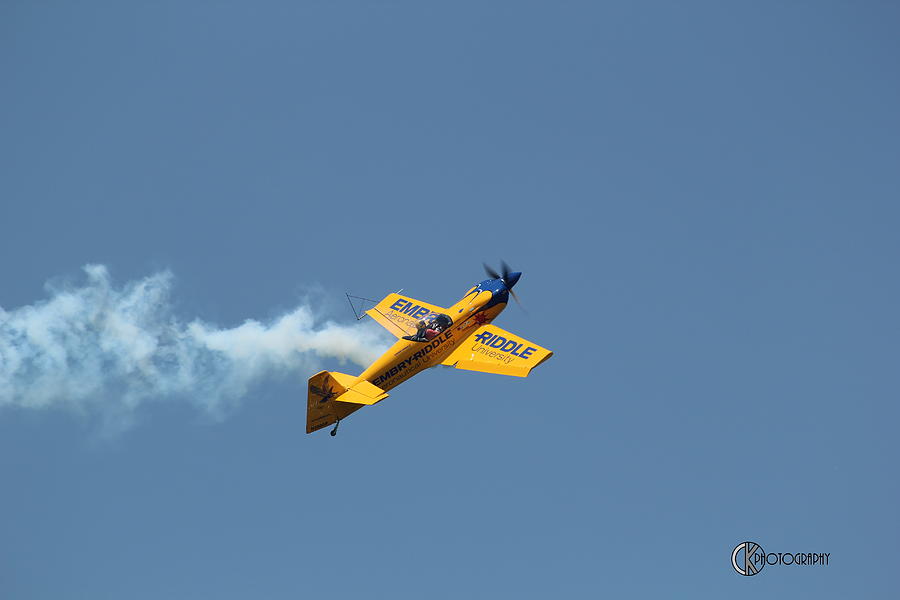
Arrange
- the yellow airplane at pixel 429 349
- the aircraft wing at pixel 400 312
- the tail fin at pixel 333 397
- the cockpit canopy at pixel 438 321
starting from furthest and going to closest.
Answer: the aircraft wing at pixel 400 312, the cockpit canopy at pixel 438 321, the yellow airplane at pixel 429 349, the tail fin at pixel 333 397

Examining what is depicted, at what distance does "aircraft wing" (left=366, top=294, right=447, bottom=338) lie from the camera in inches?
1949

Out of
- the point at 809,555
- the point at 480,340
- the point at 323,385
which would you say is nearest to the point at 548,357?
the point at 480,340

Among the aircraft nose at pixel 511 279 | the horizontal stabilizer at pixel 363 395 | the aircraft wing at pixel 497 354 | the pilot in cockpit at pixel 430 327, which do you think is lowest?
the horizontal stabilizer at pixel 363 395

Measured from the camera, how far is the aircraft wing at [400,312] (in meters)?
49.5

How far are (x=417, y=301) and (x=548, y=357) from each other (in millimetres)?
8012

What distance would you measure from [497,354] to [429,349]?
2.70 meters

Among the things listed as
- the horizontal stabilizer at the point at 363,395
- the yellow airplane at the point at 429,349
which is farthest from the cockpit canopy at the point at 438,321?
the horizontal stabilizer at the point at 363,395

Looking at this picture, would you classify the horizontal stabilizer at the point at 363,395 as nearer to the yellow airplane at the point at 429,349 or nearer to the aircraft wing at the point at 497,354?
the yellow airplane at the point at 429,349

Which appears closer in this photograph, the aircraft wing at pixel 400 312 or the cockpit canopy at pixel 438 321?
the cockpit canopy at pixel 438 321

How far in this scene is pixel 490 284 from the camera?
4991 centimetres

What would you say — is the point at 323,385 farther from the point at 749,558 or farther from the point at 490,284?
the point at 749,558

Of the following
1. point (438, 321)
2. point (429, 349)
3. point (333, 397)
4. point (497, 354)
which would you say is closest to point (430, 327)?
point (438, 321)

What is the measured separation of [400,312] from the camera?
167 ft

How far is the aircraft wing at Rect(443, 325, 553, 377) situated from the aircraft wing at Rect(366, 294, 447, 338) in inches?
86.0
